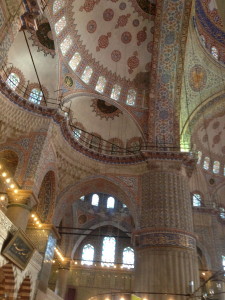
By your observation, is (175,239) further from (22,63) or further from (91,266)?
(22,63)

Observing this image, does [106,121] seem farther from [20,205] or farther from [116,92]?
[20,205]

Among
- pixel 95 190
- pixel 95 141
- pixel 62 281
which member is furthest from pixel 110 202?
pixel 62 281

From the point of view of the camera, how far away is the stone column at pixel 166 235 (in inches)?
412

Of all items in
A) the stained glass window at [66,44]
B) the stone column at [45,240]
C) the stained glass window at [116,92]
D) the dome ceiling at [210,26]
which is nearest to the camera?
the stone column at [45,240]

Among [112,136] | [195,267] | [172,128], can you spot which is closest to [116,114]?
[112,136]

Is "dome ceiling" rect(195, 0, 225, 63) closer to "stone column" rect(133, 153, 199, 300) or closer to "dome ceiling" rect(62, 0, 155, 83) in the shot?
"dome ceiling" rect(62, 0, 155, 83)

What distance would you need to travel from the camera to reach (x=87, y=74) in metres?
14.3

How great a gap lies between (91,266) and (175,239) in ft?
24.6

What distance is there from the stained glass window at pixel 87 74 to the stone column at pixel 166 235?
4633 millimetres

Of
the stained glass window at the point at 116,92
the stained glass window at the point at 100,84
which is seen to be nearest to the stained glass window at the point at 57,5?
the stained glass window at the point at 100,84

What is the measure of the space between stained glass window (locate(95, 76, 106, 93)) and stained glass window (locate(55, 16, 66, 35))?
2.88 m

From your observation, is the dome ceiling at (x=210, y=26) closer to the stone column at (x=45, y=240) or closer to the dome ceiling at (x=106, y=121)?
the dome ceiling at (x=106, y=121)

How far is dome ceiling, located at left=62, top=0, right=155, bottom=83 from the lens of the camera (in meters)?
13.6

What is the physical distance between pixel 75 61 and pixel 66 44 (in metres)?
0.83
